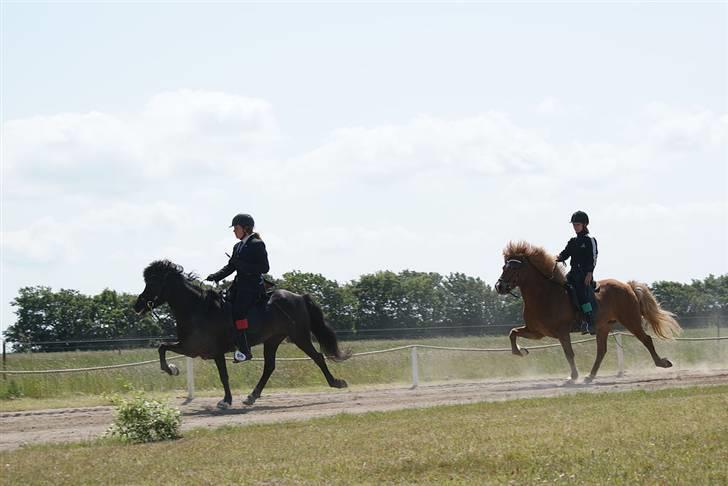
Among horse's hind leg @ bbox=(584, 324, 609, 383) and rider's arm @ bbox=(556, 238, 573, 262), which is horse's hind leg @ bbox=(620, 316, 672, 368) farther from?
rider's arm @ bbox=(556, 238, 573, 262)

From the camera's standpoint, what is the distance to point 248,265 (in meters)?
17.5

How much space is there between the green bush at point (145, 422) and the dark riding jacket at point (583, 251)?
9783mm

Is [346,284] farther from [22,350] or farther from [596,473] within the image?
[596,473]

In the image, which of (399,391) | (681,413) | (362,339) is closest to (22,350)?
(362,339)

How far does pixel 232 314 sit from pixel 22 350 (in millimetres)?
26298

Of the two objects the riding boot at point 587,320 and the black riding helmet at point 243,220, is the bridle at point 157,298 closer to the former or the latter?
the black riding helmet at point 243,220

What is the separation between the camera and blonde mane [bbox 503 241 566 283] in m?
20.8

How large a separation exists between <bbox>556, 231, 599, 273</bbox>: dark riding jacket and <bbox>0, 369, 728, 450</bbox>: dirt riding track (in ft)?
7.48

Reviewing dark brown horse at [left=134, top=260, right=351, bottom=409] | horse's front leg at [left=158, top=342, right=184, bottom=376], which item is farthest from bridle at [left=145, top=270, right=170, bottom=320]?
horse's front leg at [left=158, top=342, right=184, bottom=376]

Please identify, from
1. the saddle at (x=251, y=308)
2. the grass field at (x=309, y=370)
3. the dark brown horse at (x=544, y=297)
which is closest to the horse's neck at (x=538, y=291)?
the dark brown horse at (x=544, y=297)

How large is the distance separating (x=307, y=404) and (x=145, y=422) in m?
5.14

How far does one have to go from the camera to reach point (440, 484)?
9680 millimetres

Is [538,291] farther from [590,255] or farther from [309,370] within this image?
[309,370]

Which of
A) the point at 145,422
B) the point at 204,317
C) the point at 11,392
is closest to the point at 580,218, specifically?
the point at 204,317
